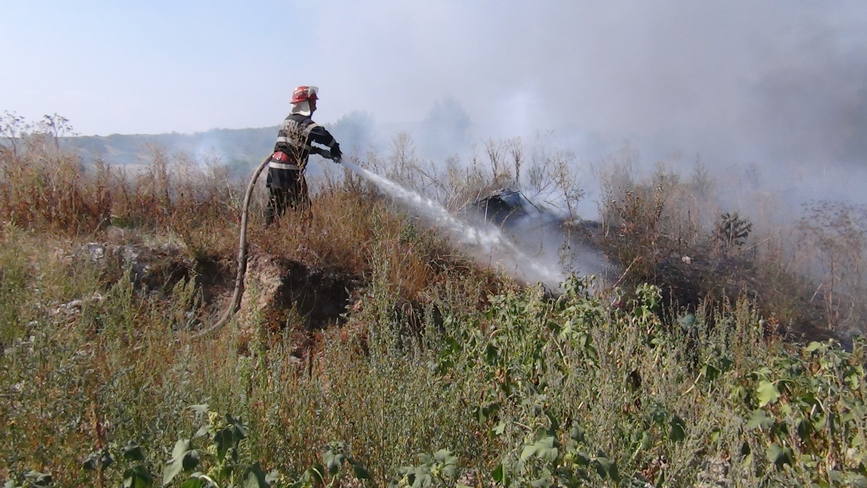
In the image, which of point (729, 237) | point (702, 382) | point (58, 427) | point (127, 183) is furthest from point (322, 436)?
point (729, 237)

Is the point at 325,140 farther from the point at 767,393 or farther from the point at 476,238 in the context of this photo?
the point at 767,393

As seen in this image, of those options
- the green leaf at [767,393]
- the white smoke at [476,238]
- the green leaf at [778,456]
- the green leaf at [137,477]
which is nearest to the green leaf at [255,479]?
the green leaf at [137,477]

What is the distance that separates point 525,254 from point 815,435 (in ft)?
14.2

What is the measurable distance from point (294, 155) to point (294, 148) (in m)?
0.07

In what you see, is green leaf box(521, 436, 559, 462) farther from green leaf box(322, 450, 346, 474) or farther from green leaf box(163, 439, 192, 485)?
green leaf box(163, 439, 192, 485)

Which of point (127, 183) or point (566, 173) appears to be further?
point (566, 173)

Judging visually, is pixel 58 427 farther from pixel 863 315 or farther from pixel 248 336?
pixel 863 315

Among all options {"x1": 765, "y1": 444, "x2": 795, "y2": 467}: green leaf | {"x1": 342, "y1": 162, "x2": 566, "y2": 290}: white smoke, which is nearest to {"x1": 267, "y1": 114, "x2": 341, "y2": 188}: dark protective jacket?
{"x1": 342, "y1": 162, "x2": 566, "y2": 290}: white smoke

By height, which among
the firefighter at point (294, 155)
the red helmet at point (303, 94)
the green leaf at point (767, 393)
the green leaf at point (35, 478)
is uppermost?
the red helmet at point (303, 94)

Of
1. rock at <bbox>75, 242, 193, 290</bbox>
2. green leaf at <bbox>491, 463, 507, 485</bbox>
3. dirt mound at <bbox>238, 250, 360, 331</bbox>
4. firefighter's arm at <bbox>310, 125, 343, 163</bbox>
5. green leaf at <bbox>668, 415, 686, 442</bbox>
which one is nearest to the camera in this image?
green leaf at <bbox>491, 463, 507, 485</bbox>

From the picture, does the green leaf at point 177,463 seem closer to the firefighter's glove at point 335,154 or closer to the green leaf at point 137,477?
the green leaf at point 137,477

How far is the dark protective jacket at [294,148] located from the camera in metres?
5.97

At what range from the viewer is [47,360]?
247 centimetres

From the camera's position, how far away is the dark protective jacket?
19.6 ft
